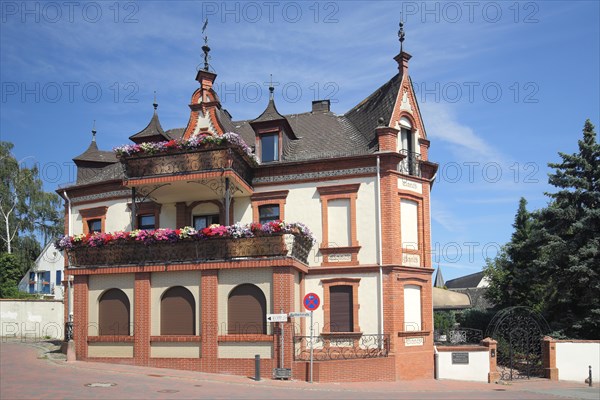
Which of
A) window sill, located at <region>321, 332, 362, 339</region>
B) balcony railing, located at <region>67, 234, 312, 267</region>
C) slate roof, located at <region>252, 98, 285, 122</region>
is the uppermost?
slate roof, located at <region>252, 98, 285, 122</region>

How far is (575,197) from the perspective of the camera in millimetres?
30516

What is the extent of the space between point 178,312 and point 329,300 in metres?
5.98

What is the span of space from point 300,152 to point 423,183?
17.6 ft

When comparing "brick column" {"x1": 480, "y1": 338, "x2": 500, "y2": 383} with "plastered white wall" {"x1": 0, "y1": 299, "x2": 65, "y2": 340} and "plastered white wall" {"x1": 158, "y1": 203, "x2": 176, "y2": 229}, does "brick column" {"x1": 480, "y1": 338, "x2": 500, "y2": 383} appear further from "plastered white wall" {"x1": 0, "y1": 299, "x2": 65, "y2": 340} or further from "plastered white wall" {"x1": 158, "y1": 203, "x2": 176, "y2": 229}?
"plastered white wall" {"x1": 0, "y1": 299, "x2": 65, "y2": 340}

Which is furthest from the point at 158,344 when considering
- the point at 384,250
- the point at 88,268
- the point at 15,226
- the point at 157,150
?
the point at 15,226

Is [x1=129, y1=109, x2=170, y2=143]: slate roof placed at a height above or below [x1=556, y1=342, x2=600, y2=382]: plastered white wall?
above

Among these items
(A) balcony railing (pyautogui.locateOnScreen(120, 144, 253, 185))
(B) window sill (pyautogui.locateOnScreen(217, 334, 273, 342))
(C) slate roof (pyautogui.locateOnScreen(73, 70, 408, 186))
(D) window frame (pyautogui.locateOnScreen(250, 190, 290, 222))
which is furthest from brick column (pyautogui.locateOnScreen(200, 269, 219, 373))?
(C) slate roof (pyautogui.locateOnScreen(73, 70, 408, 186))

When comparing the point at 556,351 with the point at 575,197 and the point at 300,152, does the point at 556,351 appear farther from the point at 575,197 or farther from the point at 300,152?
the point at 300,152

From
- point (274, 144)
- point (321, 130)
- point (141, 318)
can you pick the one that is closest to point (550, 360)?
point (321, 130)

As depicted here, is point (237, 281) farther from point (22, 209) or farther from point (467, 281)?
point (467, 281)

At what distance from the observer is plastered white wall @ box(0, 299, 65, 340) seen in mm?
36594

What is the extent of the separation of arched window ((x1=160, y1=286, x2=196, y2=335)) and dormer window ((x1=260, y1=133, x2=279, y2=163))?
7.00 m

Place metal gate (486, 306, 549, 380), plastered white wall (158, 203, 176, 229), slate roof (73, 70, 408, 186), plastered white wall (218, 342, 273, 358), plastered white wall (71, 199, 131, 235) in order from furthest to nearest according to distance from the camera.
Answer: plastered white wall (71, 199, 131, 235) → plastered white wall (158, 203, 176, 229) → slate roof (73, 70, 408, 186) → metal gate (486, 306, 549, 380) → plastered white wall (218, 342, 273, 358)

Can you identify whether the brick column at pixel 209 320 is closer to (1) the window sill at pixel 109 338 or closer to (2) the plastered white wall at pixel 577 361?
(1) the window sill at pixel 109 338
